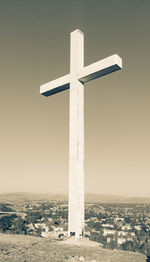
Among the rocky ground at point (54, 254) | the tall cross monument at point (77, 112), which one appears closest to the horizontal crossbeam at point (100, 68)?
the tall cross monument at point (77, 112)

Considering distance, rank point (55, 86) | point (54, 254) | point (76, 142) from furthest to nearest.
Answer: point (55, 86) < point (76, 142) < point (54, 254)

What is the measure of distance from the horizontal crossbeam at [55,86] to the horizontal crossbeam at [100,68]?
41 centimetres

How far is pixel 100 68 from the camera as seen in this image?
518cm

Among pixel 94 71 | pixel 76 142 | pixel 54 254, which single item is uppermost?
pixel 94 71

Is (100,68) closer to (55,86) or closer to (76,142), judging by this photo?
(55,86)

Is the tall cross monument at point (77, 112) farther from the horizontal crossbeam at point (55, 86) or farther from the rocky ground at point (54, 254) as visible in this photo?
the rocky ground at point (54, 254)

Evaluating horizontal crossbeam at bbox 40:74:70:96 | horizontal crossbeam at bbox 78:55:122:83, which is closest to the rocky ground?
horizontal crossbeam at bbox 78:55:122:83

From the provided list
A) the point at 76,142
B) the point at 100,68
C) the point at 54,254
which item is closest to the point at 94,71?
the point at 100,68

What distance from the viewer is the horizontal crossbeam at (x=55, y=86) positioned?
5.72 metres

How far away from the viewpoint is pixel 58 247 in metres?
3.44

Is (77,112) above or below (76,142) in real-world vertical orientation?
above

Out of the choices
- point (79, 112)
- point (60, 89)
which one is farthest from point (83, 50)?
point (79, 112)

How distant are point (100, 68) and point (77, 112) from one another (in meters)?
0.96

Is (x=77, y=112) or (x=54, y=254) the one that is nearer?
(x=54, y=254)
